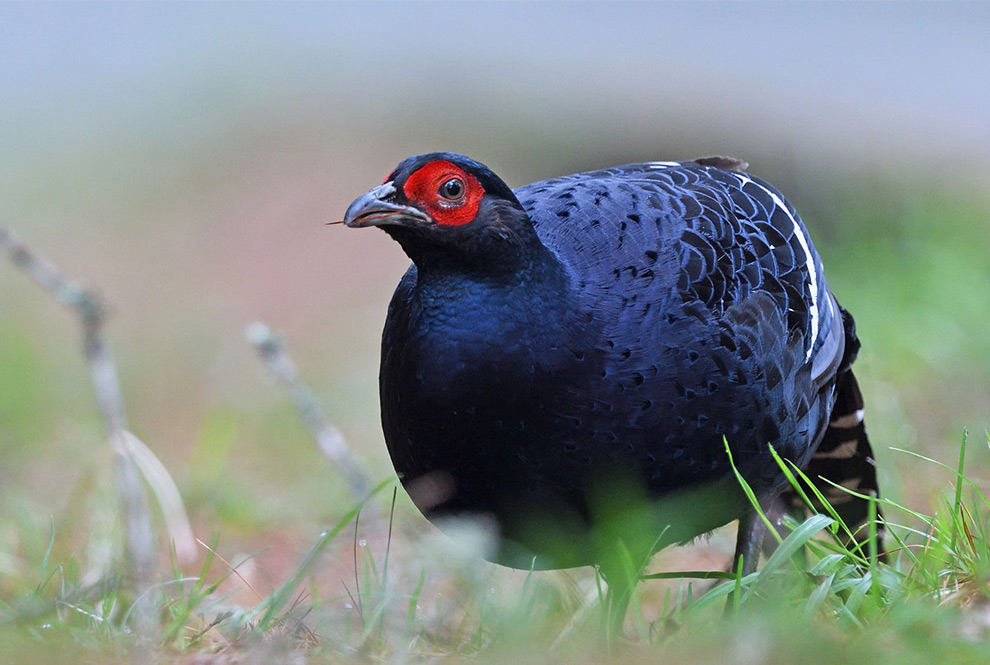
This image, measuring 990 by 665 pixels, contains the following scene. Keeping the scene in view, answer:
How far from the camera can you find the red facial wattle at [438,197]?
2.76m

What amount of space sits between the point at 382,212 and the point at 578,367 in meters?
0.62

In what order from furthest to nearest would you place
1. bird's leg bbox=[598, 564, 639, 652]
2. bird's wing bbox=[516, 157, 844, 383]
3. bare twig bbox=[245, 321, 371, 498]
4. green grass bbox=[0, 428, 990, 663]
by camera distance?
bare twig bbox=[245, 321, 371, 498]
bird's wing bbox=[516, 157, 844, 383]
bird's leg bbox=[598, 564, 639, 652]
green grass bbox=[0, 428, 990, 663]

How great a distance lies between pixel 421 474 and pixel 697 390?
2.49 ft

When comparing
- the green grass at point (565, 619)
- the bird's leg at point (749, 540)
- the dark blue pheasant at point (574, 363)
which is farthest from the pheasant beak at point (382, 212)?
the bird's leg at point (749, 540)

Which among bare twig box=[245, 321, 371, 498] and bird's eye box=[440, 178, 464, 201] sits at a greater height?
bird's eye box=[440, 178, 464, 201]

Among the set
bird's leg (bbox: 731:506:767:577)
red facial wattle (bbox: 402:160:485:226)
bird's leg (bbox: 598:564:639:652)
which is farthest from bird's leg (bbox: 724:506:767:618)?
red facial wattle (bbox: 402:160:485:226)

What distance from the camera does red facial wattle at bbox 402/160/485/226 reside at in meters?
2.76

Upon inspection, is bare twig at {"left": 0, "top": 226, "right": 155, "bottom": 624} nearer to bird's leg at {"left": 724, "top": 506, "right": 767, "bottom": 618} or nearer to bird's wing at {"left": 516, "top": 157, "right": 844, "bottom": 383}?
bird's wing at {"left": 516, "top": 157, "right": 844, "bottom": 383}

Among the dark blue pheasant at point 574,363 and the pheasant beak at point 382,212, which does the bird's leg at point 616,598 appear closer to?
the dark blue pheasant at point 574,363

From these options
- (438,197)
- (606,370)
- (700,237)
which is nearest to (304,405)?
(438,197)

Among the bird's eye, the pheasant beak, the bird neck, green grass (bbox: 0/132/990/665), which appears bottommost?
green grass (bbox: 0/132/990/665)

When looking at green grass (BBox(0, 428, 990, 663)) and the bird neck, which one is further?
the bird neck

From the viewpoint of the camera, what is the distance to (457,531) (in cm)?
291

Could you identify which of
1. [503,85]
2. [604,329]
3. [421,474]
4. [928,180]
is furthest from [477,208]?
[503,85]
